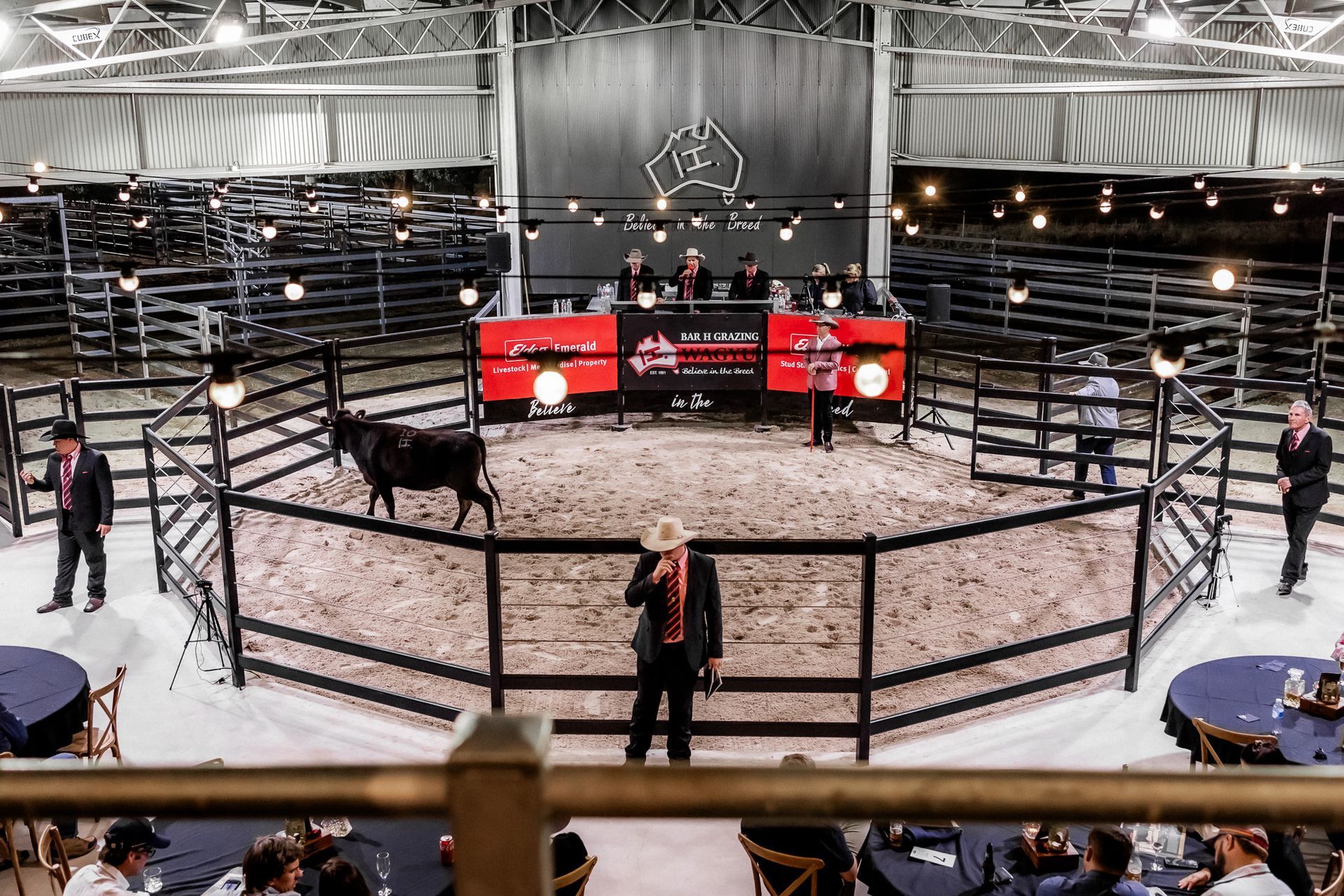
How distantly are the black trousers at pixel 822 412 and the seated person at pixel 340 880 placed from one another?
9.75 metres

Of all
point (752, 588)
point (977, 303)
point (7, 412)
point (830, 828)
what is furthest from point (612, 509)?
point (977, 303)

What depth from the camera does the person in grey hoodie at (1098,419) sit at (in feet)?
37.9

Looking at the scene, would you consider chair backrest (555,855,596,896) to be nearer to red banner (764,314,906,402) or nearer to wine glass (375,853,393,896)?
wine glass (375,853,393,896)

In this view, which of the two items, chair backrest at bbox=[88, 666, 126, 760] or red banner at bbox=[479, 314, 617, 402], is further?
red banner at bbox=[479, 314, 617, 402]

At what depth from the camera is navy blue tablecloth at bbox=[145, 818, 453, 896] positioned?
15.4 feet

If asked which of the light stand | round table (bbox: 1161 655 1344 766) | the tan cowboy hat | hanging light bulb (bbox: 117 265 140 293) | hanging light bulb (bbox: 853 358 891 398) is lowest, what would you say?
the light stand

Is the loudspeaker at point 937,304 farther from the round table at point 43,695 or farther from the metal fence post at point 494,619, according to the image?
the round table at point 43,695

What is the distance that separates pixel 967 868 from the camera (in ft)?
15.9

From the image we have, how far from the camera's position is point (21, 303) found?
22.1m

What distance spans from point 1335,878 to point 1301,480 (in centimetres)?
537

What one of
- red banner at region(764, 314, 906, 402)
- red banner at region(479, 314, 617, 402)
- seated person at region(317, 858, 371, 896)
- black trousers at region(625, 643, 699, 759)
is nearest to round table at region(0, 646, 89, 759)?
seated person at region(317, 858, 371, 896)

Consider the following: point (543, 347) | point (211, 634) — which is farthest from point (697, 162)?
point (211, 634)

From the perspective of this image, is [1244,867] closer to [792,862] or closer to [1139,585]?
[792,862]

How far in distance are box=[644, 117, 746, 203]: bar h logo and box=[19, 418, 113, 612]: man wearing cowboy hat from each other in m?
12.8
